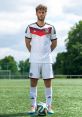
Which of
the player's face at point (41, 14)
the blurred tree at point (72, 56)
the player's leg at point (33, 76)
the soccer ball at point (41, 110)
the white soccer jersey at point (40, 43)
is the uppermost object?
the blurred tree at point (72, 56)

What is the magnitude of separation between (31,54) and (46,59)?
0.30 metres

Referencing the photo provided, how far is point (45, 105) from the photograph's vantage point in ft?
26.7

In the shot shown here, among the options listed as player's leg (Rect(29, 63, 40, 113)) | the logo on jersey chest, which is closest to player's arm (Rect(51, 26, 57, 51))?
the logo on jersey chest

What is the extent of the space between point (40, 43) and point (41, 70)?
497 millimetres

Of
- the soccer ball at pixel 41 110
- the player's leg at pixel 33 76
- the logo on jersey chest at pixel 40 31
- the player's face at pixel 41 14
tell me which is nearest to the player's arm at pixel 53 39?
the logo on jersey chest at pixel 40 31

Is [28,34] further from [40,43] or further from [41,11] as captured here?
[41,11]

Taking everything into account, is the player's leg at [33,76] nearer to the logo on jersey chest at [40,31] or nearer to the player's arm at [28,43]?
the player's arm at [28,43]

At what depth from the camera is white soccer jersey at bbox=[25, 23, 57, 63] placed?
831cm

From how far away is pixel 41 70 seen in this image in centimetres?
835

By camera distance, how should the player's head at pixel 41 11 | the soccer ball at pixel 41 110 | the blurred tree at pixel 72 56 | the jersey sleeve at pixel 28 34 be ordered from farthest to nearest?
the blurred tree at pixel 72 56 → the jersey sleeve at pixel 28 34 → the player's head at pixel 41 11 → the soccer ball at pixel 41 110

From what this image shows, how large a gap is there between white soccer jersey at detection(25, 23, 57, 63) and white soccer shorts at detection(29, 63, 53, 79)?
0.07 m

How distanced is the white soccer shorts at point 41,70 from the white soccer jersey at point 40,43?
7 centimetres

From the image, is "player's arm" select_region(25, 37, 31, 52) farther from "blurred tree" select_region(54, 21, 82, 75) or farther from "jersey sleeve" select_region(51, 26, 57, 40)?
"blurred tree" select_region(54, 21, 82, 75)

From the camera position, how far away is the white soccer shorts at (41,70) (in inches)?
325
